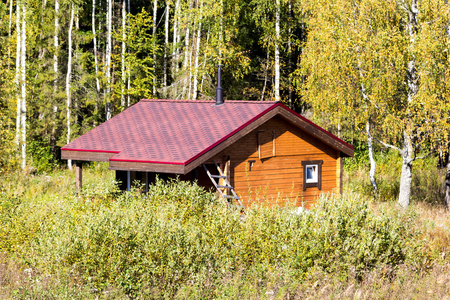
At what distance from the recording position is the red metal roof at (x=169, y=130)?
14.7 meters

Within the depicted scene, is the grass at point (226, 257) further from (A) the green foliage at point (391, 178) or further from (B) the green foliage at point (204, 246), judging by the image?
(A) the green foliage at point (391, 178)

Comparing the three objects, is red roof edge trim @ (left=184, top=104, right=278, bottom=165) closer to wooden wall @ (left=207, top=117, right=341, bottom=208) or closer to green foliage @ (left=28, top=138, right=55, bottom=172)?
wooden wall @ (left=207, top=117, right=341, bottom=208)

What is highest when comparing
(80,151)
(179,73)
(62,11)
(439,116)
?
(62,11)

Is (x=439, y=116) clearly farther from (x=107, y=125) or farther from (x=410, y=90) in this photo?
(x=107, y=125)

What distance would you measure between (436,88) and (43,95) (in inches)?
784

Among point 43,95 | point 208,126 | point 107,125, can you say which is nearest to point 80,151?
point 107,125

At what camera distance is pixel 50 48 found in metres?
28.5

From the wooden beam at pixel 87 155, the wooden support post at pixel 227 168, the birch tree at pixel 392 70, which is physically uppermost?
the birch tree at pixel 392 70

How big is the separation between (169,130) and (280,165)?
11.9 ft

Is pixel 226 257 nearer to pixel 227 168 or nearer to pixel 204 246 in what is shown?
pixel 204 246

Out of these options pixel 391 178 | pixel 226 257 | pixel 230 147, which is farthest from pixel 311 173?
pixel 226 257

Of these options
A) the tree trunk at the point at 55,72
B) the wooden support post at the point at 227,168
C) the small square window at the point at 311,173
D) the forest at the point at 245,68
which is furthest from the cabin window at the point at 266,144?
the tree trunk at the point at 55,72

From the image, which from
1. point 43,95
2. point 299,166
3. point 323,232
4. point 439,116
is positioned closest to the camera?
point 323,232

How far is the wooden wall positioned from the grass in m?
5.48
